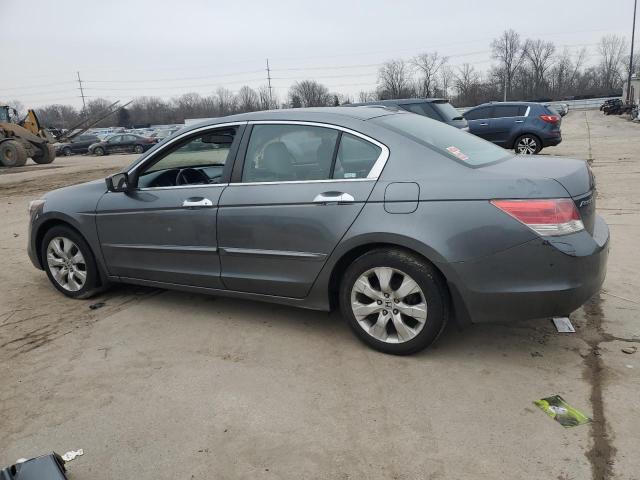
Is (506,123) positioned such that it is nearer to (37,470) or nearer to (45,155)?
(37,470)

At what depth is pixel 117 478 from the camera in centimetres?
245

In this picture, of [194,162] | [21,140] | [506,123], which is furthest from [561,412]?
[21,140]

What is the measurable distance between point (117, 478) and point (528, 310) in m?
2.33

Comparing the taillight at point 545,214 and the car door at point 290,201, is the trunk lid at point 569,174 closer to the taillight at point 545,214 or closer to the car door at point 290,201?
the taillight at point 545,214

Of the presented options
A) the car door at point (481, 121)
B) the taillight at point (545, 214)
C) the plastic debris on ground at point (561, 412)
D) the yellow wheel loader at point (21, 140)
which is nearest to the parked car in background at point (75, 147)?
the yellow wheel loader at point (21, 140)

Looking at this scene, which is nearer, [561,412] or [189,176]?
[561,412]

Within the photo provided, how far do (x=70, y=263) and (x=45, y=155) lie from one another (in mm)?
24119

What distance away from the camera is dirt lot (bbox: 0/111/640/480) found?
8.11 ft

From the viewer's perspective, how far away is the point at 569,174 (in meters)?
3.16

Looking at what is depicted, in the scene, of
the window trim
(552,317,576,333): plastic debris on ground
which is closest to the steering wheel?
the window trim

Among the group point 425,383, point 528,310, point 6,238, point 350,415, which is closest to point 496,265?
point 528,310

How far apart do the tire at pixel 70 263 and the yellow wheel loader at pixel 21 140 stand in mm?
21391

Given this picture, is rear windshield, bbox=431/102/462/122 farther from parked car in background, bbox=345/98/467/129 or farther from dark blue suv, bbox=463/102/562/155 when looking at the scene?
dark blue suv, bbox=463/102/562/155

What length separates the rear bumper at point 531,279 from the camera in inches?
115
